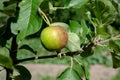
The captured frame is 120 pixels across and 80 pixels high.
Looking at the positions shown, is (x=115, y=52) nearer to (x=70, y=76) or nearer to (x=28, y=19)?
(x=70, y=76)

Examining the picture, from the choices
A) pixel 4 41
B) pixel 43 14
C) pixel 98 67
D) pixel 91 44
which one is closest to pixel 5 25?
pixel 4 41

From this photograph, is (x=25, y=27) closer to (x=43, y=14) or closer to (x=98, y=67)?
(x=43, y=14)

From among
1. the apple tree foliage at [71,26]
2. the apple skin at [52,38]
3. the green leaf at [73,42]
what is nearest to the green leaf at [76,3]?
the apple tree foliage at [71,26]

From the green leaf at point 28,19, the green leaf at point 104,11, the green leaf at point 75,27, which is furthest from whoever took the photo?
the green leaf at point 75,27

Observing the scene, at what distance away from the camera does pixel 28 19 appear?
4.18ft

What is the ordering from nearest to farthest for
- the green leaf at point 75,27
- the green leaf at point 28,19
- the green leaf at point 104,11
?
the green leaf at point 28,19
the green leaf at point 104,11
the green leaf at point 75,27

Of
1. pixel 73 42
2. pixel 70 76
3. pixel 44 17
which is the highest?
pixel 44 17

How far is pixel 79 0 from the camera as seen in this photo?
4.83 ft

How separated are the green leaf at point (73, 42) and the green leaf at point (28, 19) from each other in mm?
188

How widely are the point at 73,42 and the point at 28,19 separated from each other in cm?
22

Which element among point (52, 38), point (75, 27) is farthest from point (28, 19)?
point (75, 27)

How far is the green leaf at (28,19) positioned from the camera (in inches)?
49.6

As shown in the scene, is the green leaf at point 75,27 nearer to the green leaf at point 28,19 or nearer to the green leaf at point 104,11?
the green leaf at point 104,11

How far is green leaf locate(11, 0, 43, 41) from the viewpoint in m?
1.26
